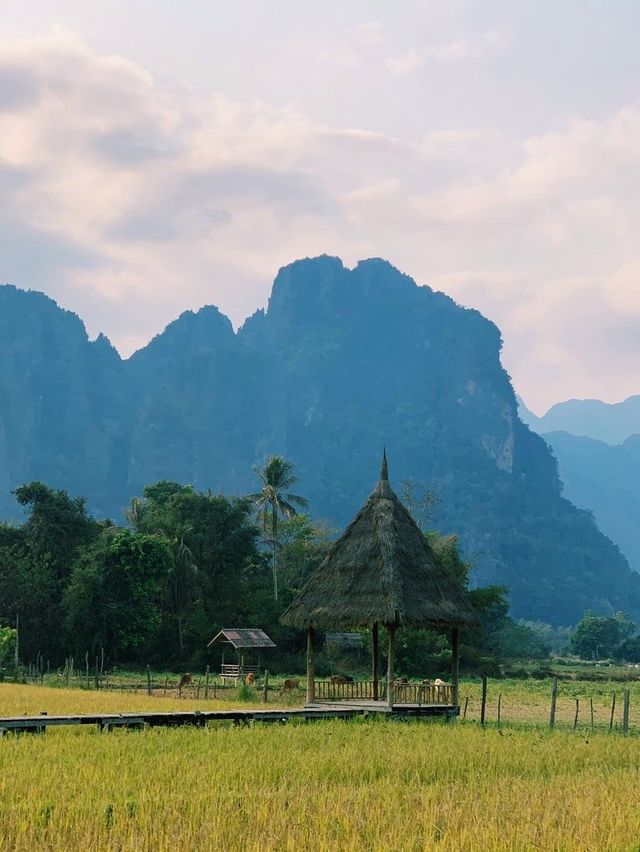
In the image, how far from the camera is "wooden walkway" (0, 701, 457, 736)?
16484mm

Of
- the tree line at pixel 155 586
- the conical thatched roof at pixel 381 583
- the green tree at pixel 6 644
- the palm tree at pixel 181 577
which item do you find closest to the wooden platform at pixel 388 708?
the conical thatched roof at pixel 381 583

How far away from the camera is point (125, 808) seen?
949 cm

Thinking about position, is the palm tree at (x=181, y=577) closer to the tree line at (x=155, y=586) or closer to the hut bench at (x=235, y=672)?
the tree line at (x=155, y=586)

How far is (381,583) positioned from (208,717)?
5.37 m

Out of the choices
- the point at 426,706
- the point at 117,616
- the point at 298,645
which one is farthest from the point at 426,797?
the point at 298,645

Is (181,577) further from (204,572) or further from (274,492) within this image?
(274,492)

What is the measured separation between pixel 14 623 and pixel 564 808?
4348 cm

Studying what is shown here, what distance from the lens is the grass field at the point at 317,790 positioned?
27.9 feet

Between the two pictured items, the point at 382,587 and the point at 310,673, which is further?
the point at 310,673

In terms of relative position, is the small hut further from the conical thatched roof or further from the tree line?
the conical thatched roof

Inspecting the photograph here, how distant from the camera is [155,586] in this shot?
50219 millimetres

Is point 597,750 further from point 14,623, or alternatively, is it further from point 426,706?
point 14,623

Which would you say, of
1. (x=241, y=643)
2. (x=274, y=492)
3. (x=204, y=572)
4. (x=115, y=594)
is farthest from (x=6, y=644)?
(x=274, y=492)

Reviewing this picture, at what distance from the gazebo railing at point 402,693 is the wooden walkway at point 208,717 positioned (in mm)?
221
